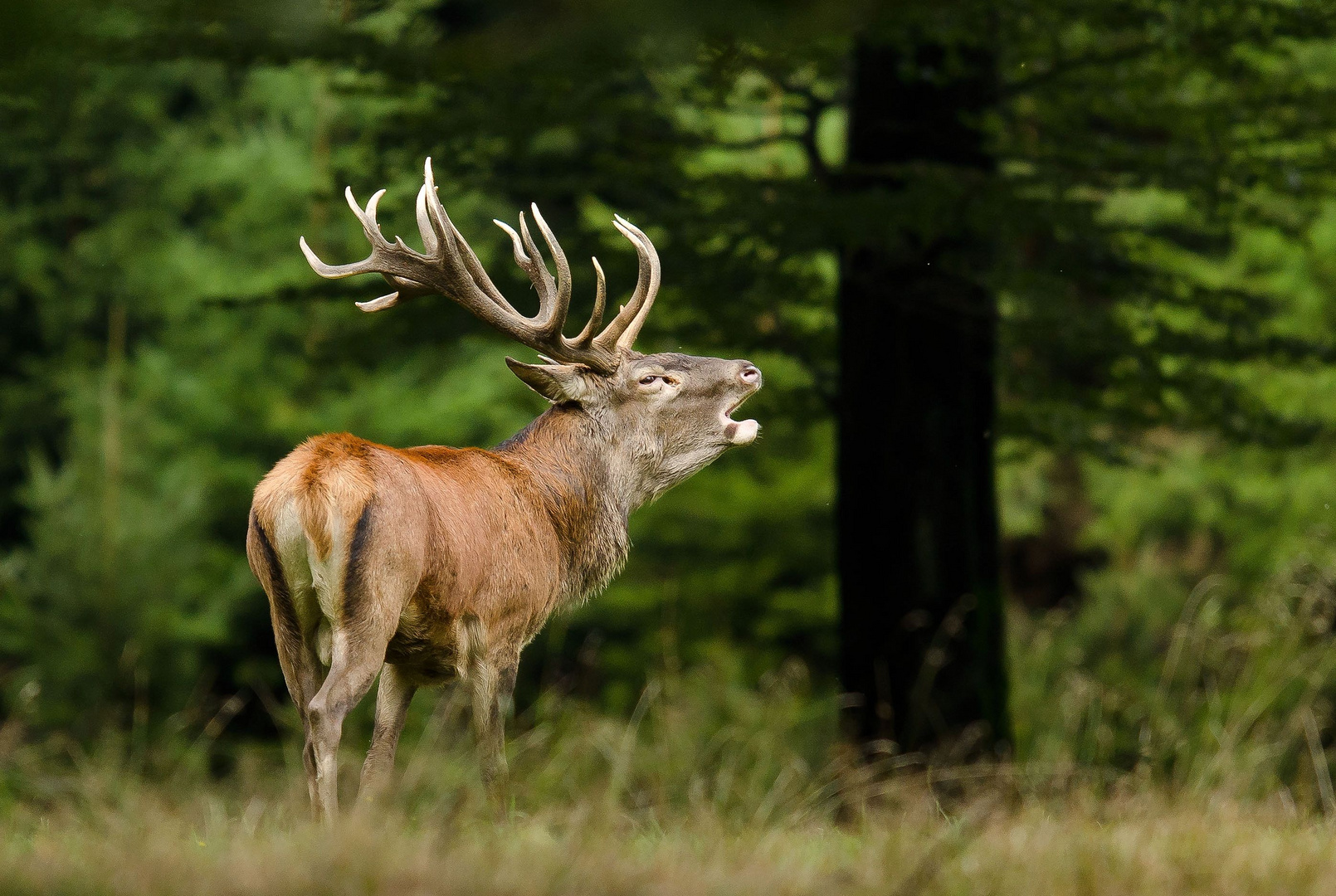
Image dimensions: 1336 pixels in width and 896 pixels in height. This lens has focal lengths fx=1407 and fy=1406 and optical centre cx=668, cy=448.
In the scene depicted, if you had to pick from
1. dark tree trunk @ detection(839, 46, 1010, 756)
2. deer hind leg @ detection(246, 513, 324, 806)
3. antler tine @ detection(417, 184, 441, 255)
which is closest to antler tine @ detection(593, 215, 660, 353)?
antler tine @ detection(417, 184, 441, 255)

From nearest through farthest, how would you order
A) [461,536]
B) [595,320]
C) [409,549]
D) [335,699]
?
[335,699] → [409,549] → [461,536] → [595,320]

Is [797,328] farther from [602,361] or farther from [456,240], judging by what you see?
[456,240]

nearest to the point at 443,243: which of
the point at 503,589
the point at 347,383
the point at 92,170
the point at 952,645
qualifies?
the point at 503,589

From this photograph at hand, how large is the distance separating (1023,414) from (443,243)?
3982 mm

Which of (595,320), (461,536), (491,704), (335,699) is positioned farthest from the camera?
(595,320)

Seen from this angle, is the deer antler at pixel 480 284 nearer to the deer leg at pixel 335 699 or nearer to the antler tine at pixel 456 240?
the antler tine at pixel 456 240

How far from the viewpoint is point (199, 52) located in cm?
638

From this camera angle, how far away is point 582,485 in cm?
463

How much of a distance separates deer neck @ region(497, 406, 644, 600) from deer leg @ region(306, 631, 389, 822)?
3.14ft

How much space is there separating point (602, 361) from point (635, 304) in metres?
0.26

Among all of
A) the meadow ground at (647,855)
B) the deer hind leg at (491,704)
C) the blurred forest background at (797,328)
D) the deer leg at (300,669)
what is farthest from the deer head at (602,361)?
the meadow ground at (647,855)

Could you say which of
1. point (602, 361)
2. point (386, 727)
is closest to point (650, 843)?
point (386, 727)

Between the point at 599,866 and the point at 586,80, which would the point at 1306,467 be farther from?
the point at 599,866

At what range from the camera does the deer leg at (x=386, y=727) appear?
403cm
